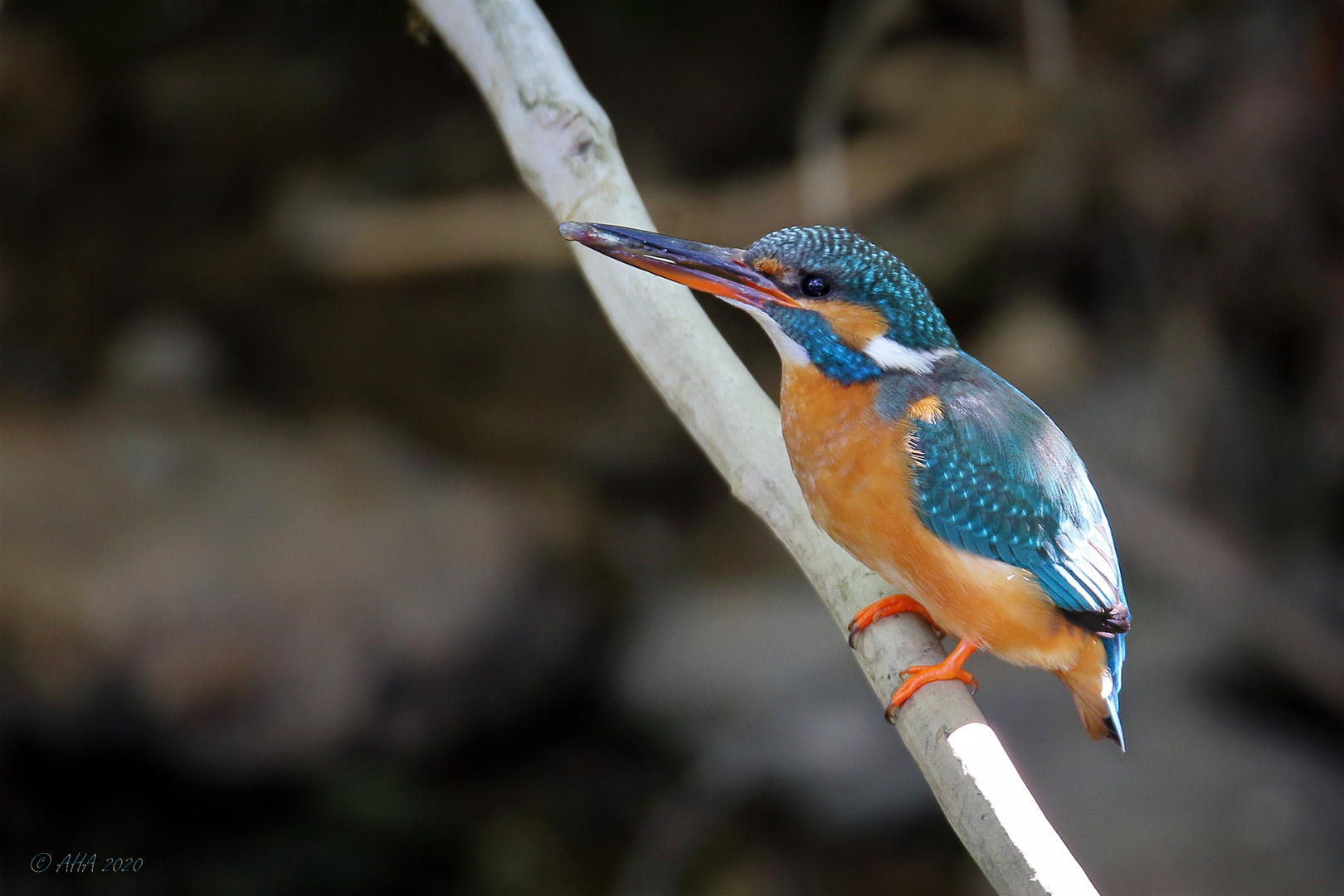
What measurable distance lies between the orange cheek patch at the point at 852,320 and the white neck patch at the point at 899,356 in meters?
0.01

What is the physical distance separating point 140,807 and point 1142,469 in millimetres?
3372

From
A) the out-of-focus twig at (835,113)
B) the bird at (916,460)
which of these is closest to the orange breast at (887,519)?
the bird at (916,460)

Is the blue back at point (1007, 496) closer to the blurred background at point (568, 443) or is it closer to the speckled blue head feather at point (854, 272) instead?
the speckled blue head feather at point (854, 272)

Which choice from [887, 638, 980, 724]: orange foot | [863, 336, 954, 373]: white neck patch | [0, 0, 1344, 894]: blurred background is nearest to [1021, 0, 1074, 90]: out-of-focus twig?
[0, 0, 1344, 894]: blurred background

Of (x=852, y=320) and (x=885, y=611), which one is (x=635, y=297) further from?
(x=885, y=611)

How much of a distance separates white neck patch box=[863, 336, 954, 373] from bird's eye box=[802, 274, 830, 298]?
11 centimetres

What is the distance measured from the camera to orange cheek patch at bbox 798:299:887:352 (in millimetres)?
1615

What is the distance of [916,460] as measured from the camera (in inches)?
63.4

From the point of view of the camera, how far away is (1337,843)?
315cm

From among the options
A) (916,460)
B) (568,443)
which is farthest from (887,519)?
(568,443)

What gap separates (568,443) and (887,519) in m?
3.06

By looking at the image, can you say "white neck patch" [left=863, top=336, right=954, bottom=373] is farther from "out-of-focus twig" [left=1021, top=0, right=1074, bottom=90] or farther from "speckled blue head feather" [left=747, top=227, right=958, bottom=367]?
"out-of-focus twig" [left=1021, top=0, right=1074, bottom=90]

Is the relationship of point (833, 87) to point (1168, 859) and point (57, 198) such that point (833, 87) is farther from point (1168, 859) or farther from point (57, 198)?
point (57, 198)

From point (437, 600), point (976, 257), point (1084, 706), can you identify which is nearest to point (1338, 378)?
point (976, 257)
